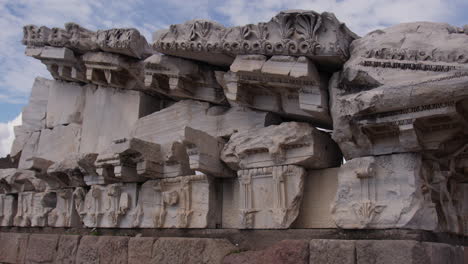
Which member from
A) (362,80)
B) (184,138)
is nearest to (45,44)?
(184,138)

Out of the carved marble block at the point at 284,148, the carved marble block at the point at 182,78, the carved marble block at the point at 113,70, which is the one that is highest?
the carved marble block at the point at 113,70

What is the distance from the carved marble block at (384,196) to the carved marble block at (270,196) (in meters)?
0.57

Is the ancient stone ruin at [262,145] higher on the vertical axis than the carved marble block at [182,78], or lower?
lower

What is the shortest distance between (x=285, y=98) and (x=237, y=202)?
4.79 ft

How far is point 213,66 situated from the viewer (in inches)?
279

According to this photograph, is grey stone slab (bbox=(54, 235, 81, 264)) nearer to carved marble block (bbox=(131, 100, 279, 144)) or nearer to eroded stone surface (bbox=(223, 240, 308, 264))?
carved marble block (bbox=(131, 100, 279, 144))

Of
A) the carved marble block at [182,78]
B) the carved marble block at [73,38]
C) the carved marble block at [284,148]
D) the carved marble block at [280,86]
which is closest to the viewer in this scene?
the carved marble block at [280,86]

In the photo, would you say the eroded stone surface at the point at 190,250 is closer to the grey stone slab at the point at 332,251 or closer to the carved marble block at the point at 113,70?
the grey stone slab at the point at 332,251

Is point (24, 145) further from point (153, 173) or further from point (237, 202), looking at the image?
point (237, 202)

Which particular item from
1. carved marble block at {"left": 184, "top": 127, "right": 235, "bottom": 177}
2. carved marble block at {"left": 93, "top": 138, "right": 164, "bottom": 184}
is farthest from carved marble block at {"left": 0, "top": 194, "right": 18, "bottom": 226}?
carved marble block at {"left": 184, "top": 127, "right": 235, "bottom": 177}

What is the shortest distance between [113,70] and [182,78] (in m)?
1.51

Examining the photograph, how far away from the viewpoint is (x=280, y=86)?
235 inches

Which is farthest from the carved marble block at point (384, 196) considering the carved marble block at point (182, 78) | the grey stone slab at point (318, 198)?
the carved marble block at point (182, 78)

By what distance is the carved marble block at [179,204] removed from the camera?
21.6 feet
